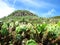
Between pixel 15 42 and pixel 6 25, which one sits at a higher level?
pixel 6 25

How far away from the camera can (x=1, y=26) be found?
526 centimetres

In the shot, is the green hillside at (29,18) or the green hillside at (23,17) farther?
the green hillside at (23,17)

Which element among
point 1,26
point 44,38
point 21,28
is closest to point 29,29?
point 21,28

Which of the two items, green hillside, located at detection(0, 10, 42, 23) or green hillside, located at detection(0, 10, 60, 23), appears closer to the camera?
green hillside, located at detection(0, 10, 60, 23)

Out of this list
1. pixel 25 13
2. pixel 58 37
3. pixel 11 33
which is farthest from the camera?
pixel 25 13

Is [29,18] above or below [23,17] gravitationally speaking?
below

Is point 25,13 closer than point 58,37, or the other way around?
point 58,37

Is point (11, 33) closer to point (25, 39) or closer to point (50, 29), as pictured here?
point (25, 39)

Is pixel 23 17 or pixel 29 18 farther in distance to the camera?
pixel 29 18

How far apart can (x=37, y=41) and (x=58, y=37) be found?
42 cm

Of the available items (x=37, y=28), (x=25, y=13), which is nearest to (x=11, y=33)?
(x=37, y=28)

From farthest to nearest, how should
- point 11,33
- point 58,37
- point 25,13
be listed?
point 25,13
point 11,33
point 58,37

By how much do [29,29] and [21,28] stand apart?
6.6 inches

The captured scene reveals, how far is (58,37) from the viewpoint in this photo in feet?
14.3
